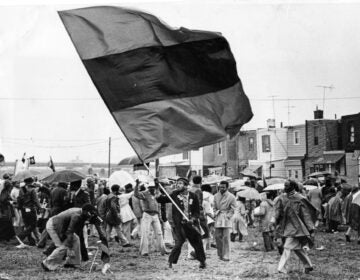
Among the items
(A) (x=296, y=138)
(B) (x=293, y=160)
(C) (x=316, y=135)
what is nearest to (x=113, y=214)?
(C) (x=316, y=135)

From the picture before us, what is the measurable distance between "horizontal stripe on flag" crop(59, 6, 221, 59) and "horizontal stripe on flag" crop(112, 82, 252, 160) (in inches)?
37.5

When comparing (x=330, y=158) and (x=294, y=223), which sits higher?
(x=330, y=158)

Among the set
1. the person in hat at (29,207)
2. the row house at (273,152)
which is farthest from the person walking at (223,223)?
the row house at (273,152)

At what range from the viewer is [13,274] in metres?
10.8

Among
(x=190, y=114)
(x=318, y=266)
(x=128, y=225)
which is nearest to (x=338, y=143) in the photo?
(x=128, y=225)

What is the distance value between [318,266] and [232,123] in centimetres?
398

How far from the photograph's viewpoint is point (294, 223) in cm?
1098

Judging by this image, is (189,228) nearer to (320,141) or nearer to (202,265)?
(202,265)

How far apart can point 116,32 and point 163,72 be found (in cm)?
97

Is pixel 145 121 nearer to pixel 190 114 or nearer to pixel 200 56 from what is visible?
pixel 190 114

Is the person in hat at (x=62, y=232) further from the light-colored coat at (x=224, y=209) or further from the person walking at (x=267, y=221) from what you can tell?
the person walking at (x=267, y=221)

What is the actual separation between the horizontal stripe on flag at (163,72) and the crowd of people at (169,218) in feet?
5.57

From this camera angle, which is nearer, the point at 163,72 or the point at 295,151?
the point at 163,72

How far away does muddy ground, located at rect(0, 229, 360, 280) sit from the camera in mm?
10625
